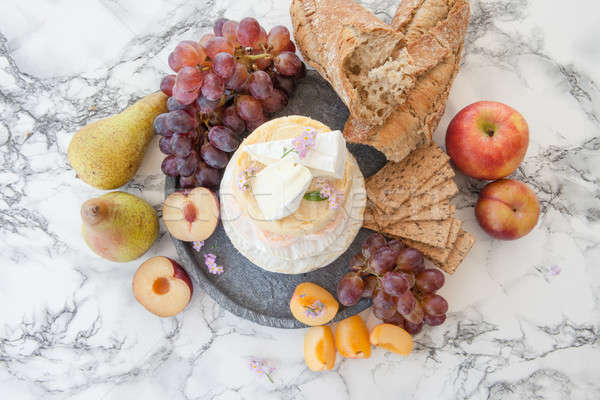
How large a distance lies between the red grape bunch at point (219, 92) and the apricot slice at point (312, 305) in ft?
1.28

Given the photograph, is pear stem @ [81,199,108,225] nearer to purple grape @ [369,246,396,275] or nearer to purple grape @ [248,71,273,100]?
purple grape @ [248,71,273,100]

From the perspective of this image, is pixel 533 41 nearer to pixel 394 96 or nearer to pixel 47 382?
pixel 394 96

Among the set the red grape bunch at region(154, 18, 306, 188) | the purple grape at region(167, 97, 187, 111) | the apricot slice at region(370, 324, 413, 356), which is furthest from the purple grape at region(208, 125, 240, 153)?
the apricot slice at region(370, 324, 413, 356)

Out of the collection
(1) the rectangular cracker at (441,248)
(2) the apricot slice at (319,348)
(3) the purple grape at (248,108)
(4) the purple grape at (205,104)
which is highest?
(4) the purple grape at (205,104)

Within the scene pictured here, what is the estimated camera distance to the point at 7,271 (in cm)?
142

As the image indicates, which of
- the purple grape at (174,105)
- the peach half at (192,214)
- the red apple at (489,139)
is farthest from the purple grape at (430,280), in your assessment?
the purple grape at (174,105)

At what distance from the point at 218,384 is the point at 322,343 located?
0.34 metres

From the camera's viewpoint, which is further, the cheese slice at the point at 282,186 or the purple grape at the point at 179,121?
the purple grape at the point at 179,121

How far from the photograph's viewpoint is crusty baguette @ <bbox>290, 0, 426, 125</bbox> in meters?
1.14

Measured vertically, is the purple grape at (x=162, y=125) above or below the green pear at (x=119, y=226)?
above

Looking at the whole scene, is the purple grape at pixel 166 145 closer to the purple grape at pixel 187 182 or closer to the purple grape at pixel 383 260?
the purple grape at pixel 187 182

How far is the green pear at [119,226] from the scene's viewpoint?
46.0 inches

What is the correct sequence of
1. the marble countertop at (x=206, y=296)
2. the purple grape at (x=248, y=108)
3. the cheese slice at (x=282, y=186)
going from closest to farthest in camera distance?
the cheese slice at (x=282, y=186) < the purple grape at (x=248, y=108) < the marble countertop at (x=206, y=296)

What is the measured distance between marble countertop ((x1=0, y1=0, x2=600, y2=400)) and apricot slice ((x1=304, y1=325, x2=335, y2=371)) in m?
0.06
